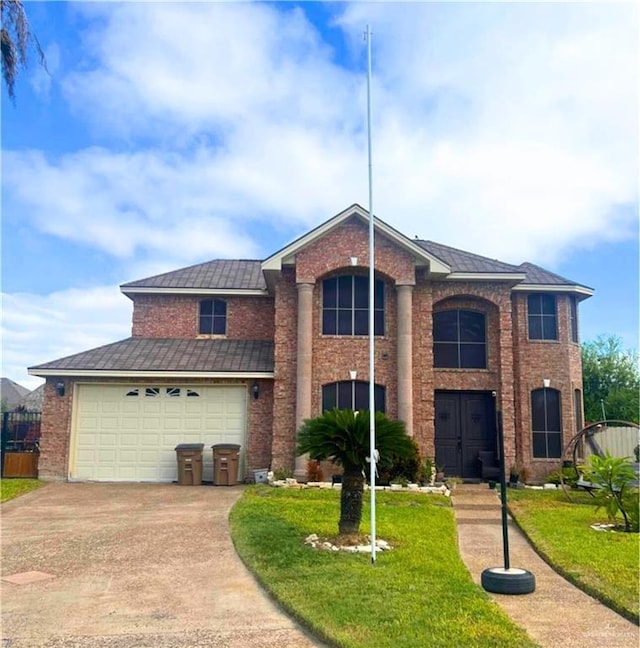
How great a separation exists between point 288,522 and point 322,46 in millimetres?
8446

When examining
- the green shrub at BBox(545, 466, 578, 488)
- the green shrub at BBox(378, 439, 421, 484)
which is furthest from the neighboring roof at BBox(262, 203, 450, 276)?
the green shrub at BBox(545, 466, 578, 488)

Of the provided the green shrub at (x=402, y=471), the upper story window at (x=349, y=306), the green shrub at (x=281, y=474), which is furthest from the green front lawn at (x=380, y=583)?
the upper story window at (x=349, y=306)

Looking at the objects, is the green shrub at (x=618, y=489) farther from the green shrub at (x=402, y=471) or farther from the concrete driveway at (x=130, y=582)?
the concrete driveway at (x=130, y=582)

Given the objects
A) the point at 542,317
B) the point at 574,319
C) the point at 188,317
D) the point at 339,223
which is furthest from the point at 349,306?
the point at 574,319

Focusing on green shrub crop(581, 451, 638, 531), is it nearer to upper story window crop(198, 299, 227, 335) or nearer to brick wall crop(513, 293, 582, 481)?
brick wall crop(513, 293, 582, 481)

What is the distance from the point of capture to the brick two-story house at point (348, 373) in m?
16.3

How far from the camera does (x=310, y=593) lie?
645cm

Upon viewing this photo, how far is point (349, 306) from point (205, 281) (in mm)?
5181

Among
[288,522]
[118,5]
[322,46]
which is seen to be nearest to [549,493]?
[288,522]

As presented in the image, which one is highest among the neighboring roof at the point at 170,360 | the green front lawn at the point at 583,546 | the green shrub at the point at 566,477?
the neighboring roof at the point at 170,360

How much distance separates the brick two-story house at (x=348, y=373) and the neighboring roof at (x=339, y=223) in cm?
4

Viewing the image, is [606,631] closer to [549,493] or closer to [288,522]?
[288,522]

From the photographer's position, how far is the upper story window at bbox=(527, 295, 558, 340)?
17.6m

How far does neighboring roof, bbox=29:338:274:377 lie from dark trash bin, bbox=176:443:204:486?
198cm
